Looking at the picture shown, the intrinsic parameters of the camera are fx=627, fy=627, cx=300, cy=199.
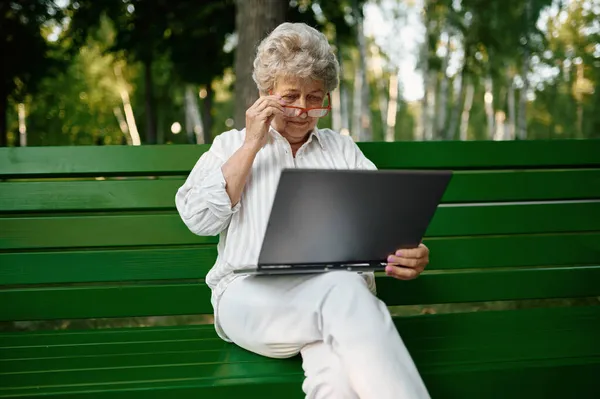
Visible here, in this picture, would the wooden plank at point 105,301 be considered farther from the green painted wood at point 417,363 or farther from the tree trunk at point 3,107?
the tree trunk at point 3,107

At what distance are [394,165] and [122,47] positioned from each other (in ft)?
25.0

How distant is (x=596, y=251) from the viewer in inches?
118

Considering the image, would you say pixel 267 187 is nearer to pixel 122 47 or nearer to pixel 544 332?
pixel 544 332

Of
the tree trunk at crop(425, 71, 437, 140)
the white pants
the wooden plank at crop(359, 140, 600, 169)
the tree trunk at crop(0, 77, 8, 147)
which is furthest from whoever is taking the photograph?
the tree trunk at crop(425, 71, 437, 140)

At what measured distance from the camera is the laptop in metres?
1.84

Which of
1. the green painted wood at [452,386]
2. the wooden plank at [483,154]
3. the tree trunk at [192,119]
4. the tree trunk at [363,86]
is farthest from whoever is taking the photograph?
the tree trunk at [192,119]

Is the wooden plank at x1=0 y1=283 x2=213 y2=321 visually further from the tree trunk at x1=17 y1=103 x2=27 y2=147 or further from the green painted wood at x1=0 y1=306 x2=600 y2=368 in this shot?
the tree trunk at x1=17 y1=103 x2=27 y2=147

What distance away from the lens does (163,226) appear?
9.16 feet

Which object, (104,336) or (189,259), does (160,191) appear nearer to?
(189,259)

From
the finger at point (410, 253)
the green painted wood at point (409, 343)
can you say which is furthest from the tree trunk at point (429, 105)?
the finger at point (410, 253)

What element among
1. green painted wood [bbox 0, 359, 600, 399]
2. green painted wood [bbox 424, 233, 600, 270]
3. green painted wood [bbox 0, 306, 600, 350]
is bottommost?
green painted wood [bbox 0, 306, 600, 350]

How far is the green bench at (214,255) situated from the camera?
2.18 meters

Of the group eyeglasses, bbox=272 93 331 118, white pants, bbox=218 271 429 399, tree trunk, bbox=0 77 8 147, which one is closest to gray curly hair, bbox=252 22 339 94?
eyeglasses, bbox=272 93 331 118

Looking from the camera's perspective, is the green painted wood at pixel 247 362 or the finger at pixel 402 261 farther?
the finger at pixel 402 261
